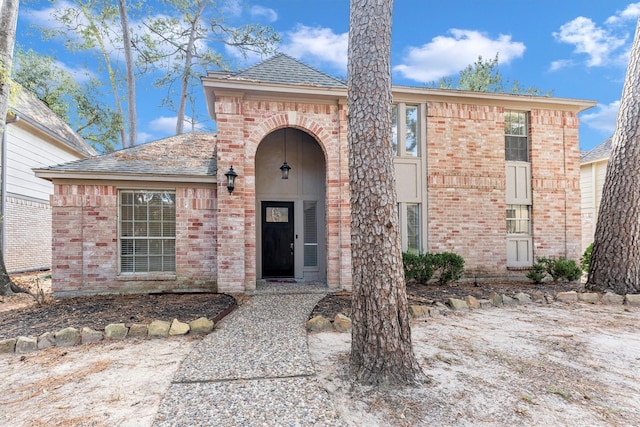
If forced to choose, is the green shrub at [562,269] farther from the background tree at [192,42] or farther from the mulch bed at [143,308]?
the background tree at [192,42]

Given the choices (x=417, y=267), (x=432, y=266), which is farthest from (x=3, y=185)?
(x=432, y=266)

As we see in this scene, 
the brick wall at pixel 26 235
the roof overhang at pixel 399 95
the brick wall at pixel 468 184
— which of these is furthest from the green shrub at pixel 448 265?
the brick wall at pixel 26 235

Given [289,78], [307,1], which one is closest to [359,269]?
[289,78]

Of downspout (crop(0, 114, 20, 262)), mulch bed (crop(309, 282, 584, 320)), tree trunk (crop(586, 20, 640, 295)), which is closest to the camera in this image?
mulch bed (crop(309, 282, 584, 320))

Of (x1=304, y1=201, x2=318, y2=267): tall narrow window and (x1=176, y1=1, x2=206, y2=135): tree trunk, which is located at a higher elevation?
(x1=176, y1=1, x2=206, y2=135): tree trunk

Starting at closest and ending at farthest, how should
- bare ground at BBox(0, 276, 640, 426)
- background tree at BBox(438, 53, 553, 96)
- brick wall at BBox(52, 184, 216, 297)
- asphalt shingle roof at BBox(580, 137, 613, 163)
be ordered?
bare ground at BBox(0, 276, 640, 426) → brick wall at BBox(52, 184, 216, 297) → asphalt shingle roof at BBox(580, 137, 613, 163) → background tree at BBox(438, 53, 553, 96)

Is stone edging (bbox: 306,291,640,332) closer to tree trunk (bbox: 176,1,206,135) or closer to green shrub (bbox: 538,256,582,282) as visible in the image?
green shrub (bbox: 538,256,582,282)

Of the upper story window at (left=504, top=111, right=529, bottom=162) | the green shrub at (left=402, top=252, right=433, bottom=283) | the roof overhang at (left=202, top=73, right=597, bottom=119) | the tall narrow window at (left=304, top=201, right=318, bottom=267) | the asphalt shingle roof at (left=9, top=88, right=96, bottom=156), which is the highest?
the asphalt shingle roof at (left=9, top=88, right=96, bottom=156)

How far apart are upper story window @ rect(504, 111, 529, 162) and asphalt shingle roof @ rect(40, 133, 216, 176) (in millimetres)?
7784

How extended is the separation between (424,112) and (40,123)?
1258cm

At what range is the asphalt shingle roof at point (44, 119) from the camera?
10.4m

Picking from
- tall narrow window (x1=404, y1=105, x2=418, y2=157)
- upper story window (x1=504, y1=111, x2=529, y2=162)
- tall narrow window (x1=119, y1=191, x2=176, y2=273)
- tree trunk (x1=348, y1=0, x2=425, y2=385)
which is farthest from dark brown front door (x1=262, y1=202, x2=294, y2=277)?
upper story window (x1=504, y1=111, x2=529, y2=162)

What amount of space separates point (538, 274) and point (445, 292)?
2.99 meters

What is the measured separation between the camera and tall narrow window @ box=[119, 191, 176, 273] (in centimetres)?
697
